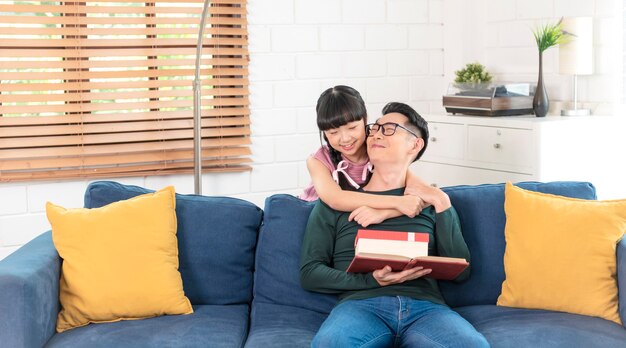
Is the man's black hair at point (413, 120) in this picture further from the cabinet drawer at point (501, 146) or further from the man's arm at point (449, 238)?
the cabinet drawer at point (501, 146)

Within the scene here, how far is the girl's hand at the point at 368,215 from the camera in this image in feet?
9.21

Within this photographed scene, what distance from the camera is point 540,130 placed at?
394 centimetres

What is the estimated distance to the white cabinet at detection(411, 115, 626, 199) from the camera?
3982mm

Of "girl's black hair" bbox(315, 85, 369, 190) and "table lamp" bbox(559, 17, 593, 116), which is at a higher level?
"table lamp" bbox(559, 17, 593, 116)

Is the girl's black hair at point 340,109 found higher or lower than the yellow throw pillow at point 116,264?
higher

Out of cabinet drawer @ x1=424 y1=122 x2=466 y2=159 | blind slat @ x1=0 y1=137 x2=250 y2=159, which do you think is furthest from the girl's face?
blind slat @ x1=0 y1=137 x2=250 y2=159

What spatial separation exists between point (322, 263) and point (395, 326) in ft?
1.07

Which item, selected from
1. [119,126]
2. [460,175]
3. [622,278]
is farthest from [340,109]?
[119,126]

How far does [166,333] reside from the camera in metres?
2.65

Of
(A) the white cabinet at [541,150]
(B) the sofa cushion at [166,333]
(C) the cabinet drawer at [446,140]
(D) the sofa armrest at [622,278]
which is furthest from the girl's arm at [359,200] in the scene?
(C) the cabinet drawer at [446,140]

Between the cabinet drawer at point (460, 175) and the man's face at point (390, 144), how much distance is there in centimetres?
126

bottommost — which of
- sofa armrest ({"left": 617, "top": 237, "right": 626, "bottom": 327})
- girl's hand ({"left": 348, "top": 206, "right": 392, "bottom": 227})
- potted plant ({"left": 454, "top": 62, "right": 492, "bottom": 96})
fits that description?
sofa armrest ({"left": 617, "top": 237, "right": 626, "bottom": 327})

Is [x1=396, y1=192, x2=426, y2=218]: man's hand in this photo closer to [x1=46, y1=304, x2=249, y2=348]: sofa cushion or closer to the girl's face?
the girl's face

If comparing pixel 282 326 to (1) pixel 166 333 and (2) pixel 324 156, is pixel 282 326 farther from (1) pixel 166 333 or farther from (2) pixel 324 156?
(2) pixel 324 156
